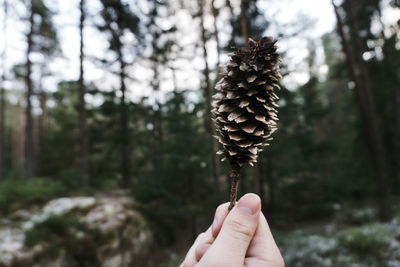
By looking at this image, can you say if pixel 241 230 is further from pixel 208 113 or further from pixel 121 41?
pixel 121 41

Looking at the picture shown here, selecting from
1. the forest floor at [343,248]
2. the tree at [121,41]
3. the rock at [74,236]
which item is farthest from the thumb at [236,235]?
the tree at [121,41]

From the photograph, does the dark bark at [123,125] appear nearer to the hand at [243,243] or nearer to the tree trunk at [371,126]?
the tree trunk at [371,126]

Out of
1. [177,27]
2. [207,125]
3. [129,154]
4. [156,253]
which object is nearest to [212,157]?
[207,125]

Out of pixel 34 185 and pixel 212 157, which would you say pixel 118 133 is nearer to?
pixel 34 185

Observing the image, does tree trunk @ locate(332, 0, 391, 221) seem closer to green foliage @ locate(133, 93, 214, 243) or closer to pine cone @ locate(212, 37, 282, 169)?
green foliage @ locate(133, 93, 214, 243)

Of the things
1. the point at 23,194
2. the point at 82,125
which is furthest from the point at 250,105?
the point at 82,125
